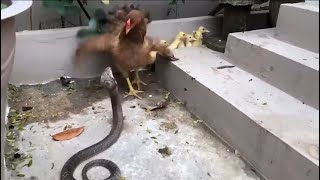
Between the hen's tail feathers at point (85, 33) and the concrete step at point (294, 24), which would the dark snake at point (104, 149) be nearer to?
the hen's tail feathers at point (85, 33)

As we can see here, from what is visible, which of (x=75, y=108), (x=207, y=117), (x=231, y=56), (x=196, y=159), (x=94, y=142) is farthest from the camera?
(x=231, y=56)

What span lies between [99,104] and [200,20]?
1074mm

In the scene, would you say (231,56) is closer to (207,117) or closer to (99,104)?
(207,117)

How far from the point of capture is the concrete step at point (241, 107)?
4.64 ft

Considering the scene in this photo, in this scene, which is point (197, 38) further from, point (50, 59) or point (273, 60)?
point (50, 59)

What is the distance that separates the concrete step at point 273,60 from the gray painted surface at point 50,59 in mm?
708

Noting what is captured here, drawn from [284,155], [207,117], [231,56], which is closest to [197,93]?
[207,117]

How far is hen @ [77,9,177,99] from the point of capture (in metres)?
2.13

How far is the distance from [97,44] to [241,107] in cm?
100

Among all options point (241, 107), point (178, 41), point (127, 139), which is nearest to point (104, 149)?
point (127, 139)

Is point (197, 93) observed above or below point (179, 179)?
above

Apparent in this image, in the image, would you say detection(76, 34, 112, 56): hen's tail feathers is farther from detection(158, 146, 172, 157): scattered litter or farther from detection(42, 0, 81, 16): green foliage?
detection(158, 146, 172, 157): scattered litter

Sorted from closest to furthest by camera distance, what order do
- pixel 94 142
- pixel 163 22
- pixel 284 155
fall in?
pixel 284 155, pixel 94 142, pixel 163 22

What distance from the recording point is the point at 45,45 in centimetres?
238
